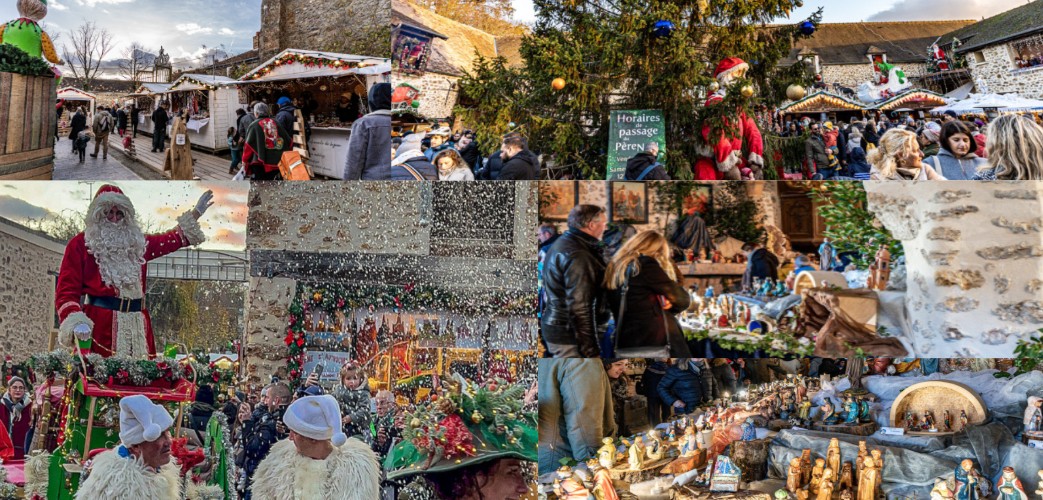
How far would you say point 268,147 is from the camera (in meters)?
4.79

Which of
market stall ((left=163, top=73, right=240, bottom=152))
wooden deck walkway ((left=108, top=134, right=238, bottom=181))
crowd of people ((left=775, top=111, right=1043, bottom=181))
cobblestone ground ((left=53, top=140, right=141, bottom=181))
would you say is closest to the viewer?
crowd of people ((left=775, top=111, right=1043, bottom=181))

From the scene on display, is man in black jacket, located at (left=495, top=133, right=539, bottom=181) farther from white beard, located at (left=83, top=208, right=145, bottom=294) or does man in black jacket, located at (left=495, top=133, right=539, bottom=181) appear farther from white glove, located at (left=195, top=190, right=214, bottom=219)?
white beard, located at (left=83, top=208, right=145, bottom=294)

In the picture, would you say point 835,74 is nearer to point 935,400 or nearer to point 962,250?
point 962,250

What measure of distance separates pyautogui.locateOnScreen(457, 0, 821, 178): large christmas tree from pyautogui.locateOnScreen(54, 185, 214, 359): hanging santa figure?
91.2 inches

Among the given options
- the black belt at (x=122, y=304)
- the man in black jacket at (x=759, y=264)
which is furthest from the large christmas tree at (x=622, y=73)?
the black belt at (x=122, y=304)

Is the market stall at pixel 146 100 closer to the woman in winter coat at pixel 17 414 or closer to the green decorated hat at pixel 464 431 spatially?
the woman in winter coat at pixel 17 414

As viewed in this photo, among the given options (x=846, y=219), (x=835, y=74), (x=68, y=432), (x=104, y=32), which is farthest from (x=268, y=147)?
(x=835, y=74)

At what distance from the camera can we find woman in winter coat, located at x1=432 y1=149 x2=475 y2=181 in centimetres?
545

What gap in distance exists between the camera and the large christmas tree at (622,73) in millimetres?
5512

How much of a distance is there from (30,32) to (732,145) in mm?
4433

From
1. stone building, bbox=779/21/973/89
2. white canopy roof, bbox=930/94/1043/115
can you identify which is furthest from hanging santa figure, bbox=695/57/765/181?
white canopy roof, bbox=930/94/1043/115

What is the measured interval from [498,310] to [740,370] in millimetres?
1142

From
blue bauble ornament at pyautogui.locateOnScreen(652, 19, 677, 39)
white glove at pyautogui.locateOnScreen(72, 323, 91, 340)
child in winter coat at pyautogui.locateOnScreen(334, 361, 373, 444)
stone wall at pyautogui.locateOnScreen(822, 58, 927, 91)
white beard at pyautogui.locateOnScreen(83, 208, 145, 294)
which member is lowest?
child in winter coat at pyautogui.locateOnScreen(334, 361, 373, 444)

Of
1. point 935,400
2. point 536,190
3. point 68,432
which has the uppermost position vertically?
point 536,190
